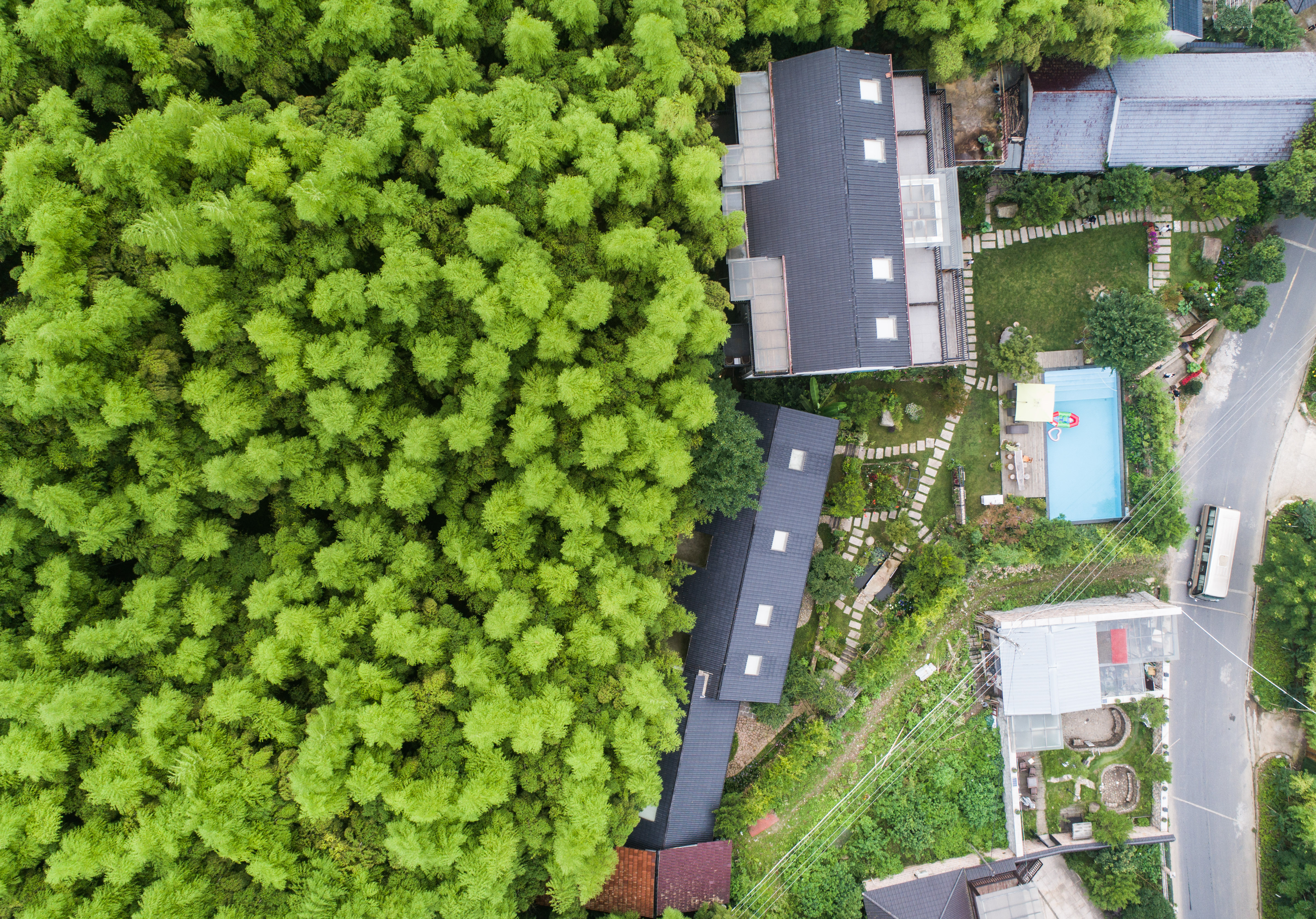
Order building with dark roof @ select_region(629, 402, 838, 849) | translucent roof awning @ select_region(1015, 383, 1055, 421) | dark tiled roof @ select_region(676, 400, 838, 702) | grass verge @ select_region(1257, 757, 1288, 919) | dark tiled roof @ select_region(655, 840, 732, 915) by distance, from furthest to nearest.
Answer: grass verge @ select_region(1257, 757, 1288, 919), translucent roof awning @ select_region(1015, 383, 1055, 421), dark tiled roof @ select_region(676, 400, 838, 702), building with dark roof @ select_region(629, 402, 838, 849), dark tiled roof @ select_region(655, 840, 732, 915)

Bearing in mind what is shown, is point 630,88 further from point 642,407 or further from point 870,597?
point 870,597

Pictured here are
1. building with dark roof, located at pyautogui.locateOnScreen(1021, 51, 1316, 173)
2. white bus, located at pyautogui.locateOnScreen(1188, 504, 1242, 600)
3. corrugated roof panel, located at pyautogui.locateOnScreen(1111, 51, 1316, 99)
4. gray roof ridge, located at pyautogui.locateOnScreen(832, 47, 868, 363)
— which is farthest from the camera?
white bus, located at pyautogui.locateOnScreen(1188, 504, 1242, 600)

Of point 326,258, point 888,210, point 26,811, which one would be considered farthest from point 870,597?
point 26,811

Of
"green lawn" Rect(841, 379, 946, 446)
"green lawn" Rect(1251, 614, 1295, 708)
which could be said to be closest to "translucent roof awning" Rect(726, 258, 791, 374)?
"green lawn" Rect(841, 379, 946, 446)

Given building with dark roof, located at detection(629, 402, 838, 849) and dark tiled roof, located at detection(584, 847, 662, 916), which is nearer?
dark tiled roof, located at detection(584, 847, 662, 916)

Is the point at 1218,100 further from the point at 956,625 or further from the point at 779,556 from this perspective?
the point at 779,556

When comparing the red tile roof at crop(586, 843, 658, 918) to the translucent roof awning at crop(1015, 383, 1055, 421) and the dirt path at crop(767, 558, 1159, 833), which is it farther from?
the translucent roof awning at crop(1015, 383, 1055, 421)
